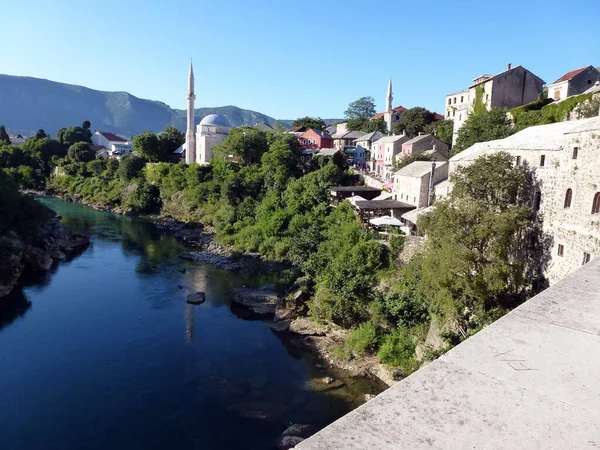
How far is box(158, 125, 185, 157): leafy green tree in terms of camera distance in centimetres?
5744

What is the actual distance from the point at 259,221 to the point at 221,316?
1355 centimetres

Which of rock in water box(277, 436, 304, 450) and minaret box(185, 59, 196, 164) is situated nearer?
rock in water box(277, 436, 304, 450)

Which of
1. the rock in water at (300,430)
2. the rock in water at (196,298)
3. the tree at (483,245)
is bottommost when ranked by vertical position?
the rock in water at (300,430)

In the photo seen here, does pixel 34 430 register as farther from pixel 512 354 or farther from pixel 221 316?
pixel 512 354

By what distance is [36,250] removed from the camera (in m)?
27.1

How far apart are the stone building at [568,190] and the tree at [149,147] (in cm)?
4902

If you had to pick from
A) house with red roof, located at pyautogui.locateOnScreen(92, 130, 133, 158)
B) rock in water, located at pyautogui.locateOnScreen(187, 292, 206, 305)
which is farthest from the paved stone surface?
house with red roof, located at pyautogui.locateOnScreen(92, 130, 133, 158)

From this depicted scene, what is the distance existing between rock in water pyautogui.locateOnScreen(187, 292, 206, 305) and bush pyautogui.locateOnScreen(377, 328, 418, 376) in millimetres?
9465

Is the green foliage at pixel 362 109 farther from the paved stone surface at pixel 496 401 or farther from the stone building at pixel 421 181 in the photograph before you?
the paved stone surface at pixel 496 401

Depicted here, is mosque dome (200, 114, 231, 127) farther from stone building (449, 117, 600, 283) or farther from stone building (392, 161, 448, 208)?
stone building (449, 117, 600, 283)

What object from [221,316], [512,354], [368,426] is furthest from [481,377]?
[221,316]

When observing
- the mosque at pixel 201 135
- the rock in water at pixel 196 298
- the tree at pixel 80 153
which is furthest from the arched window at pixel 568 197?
the tree at pixel 80 153

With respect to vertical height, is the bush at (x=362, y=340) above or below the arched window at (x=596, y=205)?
below

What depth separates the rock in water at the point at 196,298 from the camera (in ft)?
69.6
